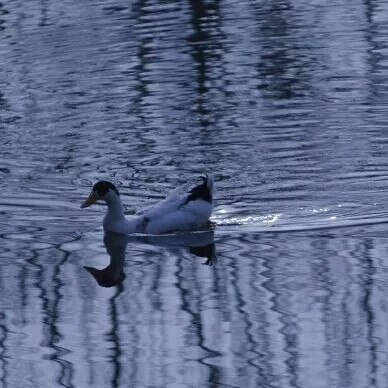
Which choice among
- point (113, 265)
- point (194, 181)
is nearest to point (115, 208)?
point (113, 265)

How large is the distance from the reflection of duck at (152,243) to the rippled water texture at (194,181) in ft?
0.08

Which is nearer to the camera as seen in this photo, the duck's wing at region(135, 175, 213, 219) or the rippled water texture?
the rippled water texture

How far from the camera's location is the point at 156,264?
11312 mm

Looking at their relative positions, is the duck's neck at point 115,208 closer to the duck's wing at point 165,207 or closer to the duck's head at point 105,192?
the duck's head at point 105,192

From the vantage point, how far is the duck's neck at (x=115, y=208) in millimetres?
12336

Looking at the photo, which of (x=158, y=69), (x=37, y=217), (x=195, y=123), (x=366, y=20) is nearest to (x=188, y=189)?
(x=37, y=217)

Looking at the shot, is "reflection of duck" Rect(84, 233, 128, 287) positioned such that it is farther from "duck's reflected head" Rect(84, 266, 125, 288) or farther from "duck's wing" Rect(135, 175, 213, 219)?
"duck's wing" Rect(135, 175, 213, 219)

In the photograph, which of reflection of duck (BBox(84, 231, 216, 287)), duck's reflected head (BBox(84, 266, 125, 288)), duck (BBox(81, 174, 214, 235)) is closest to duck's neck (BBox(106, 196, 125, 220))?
duck (BBox(81, 174, 214, 235))

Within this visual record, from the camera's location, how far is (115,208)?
12.4 metres

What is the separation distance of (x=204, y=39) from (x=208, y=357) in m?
12.5

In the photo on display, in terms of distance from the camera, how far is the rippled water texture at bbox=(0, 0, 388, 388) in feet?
29.8

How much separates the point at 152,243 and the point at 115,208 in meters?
0.49

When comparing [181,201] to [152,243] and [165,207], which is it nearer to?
[165,207]

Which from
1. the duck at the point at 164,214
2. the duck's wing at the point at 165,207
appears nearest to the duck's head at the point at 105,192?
the duck at the point at 164,214
